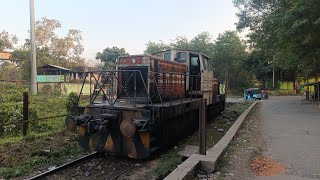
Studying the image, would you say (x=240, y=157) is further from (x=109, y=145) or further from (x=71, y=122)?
(x=71, y=122)

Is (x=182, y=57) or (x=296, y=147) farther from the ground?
(x=182, y=57)

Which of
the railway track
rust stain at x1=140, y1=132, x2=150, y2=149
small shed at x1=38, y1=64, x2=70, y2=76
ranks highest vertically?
small shed at x1=38, y1=64, x2=70, y2=76

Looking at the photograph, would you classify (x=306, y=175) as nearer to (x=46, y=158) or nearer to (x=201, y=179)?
(x=201, y=179)

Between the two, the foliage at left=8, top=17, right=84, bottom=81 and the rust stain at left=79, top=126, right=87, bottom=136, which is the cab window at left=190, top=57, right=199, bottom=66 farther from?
the foliage at left=8, top=17, right=84, bottom=81

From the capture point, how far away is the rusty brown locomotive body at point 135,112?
6.95m

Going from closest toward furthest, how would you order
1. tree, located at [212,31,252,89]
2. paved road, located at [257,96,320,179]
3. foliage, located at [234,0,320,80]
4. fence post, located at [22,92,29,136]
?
paved road, located at [257,96,320,179] → fence post, located at [22,92,29,136] → foliage, located at [234,0,320,80] → tree, located at [212,31,252,89]

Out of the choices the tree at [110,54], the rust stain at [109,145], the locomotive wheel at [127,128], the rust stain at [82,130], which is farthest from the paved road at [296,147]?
the tree at [110,54]

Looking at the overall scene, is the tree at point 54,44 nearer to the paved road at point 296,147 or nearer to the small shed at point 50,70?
the small shed at point 50,70

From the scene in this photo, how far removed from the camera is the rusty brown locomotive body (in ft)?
22.8

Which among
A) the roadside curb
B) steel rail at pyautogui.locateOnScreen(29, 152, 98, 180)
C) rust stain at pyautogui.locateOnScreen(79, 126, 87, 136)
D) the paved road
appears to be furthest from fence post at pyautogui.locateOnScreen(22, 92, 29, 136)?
the paved road

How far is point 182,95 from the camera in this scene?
34.4ft

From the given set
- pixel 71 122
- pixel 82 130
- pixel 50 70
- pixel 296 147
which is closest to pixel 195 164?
pixel 82 130

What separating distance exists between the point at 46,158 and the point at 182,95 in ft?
16.5

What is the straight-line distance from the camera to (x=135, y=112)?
23.0 ft
